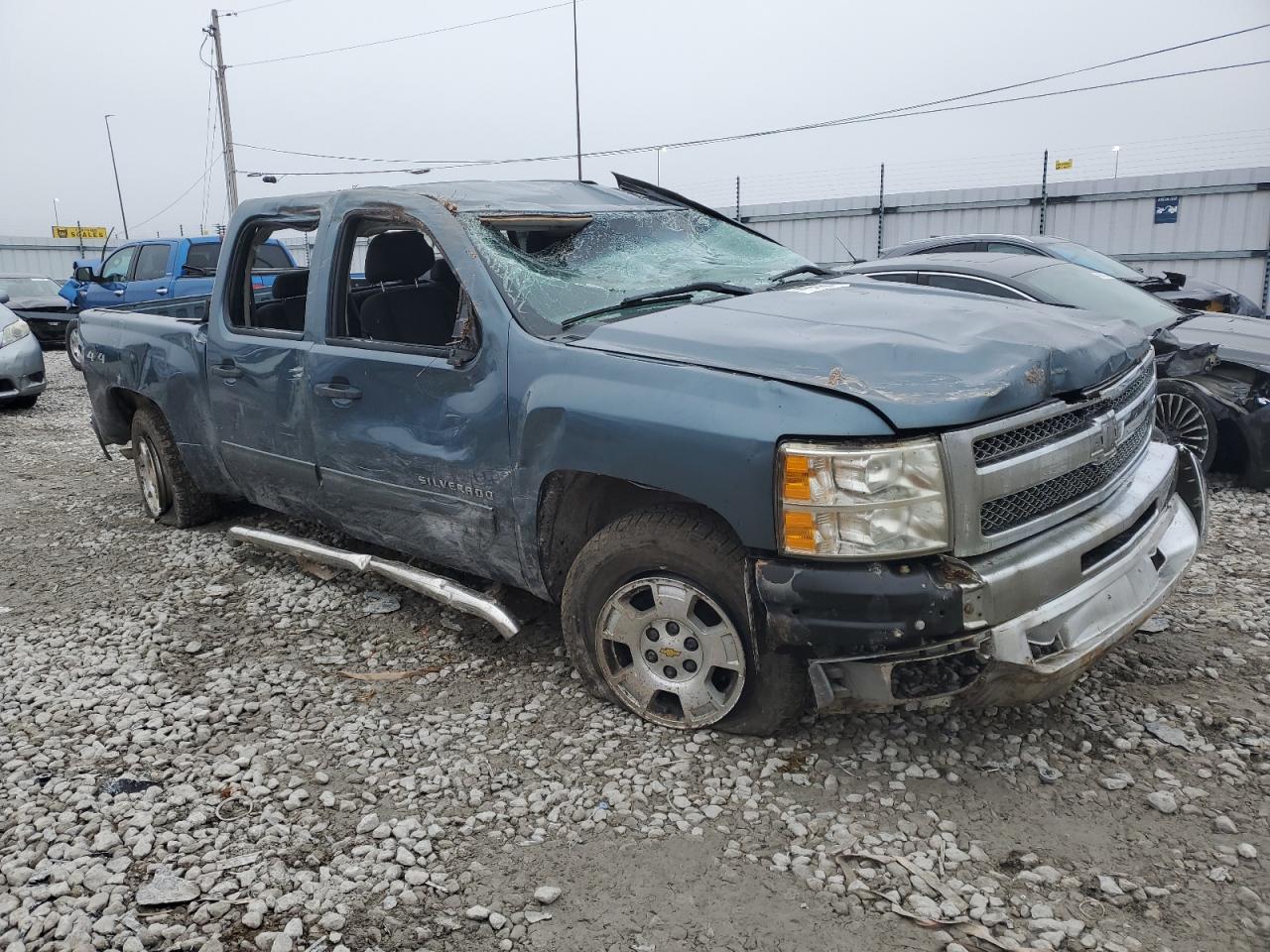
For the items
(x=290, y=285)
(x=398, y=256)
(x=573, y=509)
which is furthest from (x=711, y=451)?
(x=290, y=285)

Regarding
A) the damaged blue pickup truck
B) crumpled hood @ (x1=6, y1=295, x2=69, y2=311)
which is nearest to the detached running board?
the damaged blue pickup truck

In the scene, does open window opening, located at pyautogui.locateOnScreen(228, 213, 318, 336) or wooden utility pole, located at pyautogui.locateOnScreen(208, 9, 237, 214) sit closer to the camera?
open window opening, located at pyautogui.locateOnScreen(228, 213, 318, 336)

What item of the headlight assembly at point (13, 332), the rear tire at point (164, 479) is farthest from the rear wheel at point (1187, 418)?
the headlight assembly at point (13, 332)

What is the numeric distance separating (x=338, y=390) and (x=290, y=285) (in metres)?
1.60

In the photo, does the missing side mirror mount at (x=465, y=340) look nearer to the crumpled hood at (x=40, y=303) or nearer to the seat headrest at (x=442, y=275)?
the seat headrest at (x=442, y=275)

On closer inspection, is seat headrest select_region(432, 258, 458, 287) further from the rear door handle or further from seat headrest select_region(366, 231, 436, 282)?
the rear door handle

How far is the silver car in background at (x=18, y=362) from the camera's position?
10398 mm

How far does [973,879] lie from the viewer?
8.09 feet

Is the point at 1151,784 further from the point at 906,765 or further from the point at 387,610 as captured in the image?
the point at 387,610

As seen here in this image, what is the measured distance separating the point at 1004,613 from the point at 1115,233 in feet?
51.7

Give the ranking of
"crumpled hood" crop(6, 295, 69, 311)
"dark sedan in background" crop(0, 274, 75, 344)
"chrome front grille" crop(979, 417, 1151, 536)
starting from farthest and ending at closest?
"dark sedan in background" crop(0, 274, 75, 344) → "crumpled hood" crop(6, 295, 69, 311) → "chrome front grille" crop(979, 417, 1151, 536)

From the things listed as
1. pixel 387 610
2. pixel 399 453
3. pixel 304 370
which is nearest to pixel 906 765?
pixel 399 453

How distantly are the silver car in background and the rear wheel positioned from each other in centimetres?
1110

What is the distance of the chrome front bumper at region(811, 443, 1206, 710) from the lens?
255 cm
